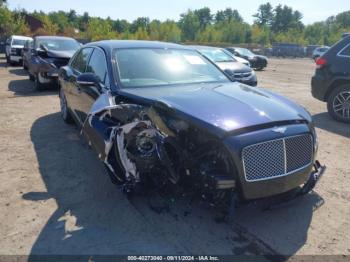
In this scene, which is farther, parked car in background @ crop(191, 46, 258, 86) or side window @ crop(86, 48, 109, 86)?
parked car in background @ crop(191, 46, 258, 86)

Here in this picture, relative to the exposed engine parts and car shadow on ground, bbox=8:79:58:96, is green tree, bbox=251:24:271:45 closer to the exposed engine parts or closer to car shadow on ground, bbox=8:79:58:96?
car shadow on ground, bbox=8:79:58:96

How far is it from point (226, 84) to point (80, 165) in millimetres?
2269

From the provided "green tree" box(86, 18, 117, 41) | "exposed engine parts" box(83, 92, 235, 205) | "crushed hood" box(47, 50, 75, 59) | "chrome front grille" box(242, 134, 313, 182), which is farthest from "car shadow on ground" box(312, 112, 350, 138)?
"green tree" box(86, 18, 117, 41)

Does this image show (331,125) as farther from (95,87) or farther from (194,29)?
(194,29)

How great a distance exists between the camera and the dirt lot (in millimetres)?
3178

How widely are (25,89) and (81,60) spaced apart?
6691 millimetres

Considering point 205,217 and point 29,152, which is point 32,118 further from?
point 205,217

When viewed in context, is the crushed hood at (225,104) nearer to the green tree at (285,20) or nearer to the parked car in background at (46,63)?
the parked car in background at (46,63)

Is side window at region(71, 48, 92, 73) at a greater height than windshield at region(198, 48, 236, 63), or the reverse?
side window at region(71, 48, 92, 73)

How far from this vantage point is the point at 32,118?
7875 millimetres

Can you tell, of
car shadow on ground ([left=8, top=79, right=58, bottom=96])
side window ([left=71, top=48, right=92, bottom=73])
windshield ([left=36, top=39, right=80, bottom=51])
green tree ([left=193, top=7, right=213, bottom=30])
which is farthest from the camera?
green tree ([left=193, top=7, right=213, bottom=30])

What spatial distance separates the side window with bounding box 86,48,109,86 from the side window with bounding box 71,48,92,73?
314 millimetres

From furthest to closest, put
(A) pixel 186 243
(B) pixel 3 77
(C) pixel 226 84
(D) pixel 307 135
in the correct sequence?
(B) pixel 3 77 < (C) pixel 226 84 < (D) pixel 307 135 < (A) pixel 186 243

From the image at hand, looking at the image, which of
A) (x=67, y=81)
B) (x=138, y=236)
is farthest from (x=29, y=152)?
(x=138, y=236)
